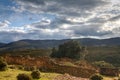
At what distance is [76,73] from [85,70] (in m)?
2.62

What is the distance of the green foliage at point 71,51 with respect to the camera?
8719 centimetres

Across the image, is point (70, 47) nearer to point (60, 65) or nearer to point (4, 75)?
point (60, 65)

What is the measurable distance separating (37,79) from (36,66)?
13.0m

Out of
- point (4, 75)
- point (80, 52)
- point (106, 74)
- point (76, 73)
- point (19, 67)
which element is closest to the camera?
point (4, 75)

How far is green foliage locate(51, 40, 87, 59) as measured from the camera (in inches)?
3433

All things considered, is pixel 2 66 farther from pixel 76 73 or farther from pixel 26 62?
pixel 76 73

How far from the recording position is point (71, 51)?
8806cm

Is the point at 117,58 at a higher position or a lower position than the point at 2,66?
lower

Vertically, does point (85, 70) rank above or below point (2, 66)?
below

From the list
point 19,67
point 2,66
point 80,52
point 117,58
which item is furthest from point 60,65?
point 117,58

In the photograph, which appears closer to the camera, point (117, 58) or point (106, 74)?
point (106, 74)

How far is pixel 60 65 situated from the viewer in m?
55.9

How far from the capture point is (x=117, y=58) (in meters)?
155

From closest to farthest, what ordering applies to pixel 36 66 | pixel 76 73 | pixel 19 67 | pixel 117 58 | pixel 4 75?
pixel 4 75, pixel 19 67, pixel 36 66, pixel 76 73, pixel 117 58
